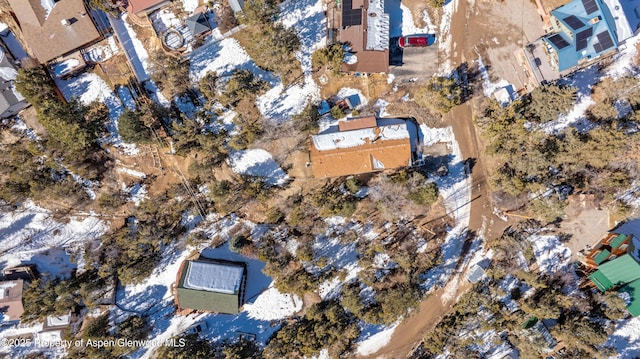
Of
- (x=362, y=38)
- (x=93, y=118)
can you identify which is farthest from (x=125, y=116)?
(x=362, y=38)

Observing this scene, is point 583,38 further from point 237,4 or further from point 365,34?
point 237,4

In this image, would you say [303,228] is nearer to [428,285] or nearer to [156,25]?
[428,285]

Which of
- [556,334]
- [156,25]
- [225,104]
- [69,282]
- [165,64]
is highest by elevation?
[156,25]

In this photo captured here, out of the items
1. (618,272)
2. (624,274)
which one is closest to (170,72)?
(618,272)

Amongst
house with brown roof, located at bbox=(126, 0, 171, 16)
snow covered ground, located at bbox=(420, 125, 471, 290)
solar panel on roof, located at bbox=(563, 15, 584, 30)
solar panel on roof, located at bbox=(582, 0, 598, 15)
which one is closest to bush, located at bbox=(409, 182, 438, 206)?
snow covered ground, located at bbox=(420, 125, 471, 290)

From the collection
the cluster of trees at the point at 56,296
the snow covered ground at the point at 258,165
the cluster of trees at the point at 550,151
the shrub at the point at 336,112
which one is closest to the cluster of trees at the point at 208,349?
the cluster of trees at the point at 56,296

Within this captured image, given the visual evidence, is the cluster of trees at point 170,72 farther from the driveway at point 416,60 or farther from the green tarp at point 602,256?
the green tarp at point 602,256

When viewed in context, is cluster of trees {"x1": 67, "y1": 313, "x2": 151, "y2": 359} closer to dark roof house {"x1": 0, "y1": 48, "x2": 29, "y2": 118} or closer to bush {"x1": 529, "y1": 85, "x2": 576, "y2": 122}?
dark roof house {"x1": 0, "y1": 48, "x2": 29, "y2": 118}
